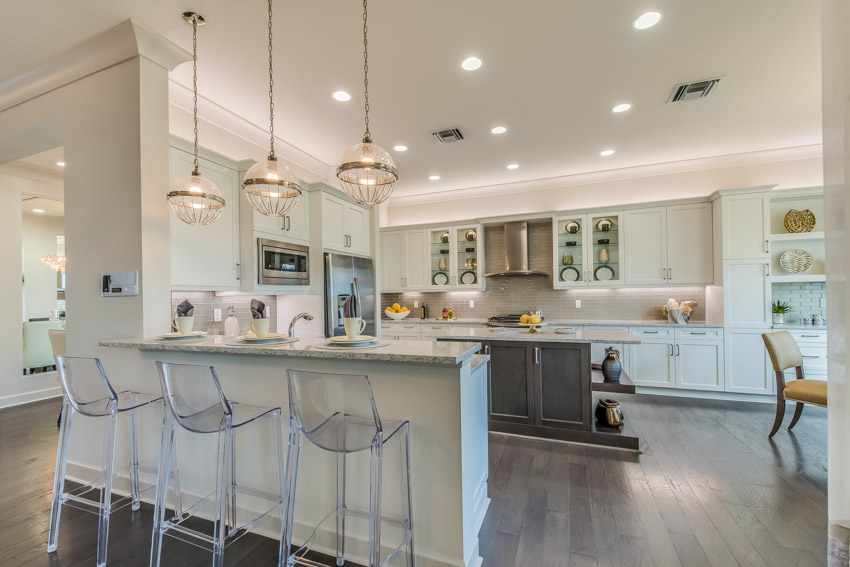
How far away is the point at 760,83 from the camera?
127 inches

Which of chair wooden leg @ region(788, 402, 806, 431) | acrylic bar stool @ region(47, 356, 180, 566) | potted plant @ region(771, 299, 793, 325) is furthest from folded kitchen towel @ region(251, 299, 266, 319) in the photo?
potted plant @ region(771, 299, 793, 325)

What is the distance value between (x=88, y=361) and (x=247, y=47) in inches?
88.2

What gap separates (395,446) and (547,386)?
194 centimetres

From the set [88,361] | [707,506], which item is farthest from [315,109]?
[707,506]

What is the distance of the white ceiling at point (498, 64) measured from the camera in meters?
2.36

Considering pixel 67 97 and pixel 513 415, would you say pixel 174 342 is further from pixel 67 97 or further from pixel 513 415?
pixel 513 415

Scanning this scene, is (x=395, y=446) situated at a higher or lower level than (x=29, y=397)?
higher

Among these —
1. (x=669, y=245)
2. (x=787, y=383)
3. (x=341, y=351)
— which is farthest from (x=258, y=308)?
(x=669, y=245)

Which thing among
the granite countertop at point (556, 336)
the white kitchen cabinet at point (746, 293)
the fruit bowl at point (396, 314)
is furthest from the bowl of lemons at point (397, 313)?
the white kitchen cabinet at point (746, 293)

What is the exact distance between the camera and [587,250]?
212 inches

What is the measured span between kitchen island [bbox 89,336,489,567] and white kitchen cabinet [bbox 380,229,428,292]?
4.26m

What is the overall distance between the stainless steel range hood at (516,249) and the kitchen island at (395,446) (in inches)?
147

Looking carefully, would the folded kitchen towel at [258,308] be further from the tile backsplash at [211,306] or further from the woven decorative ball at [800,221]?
the woven decorative ball at [800,221]

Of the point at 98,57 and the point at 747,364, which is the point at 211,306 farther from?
the point at 747,364
